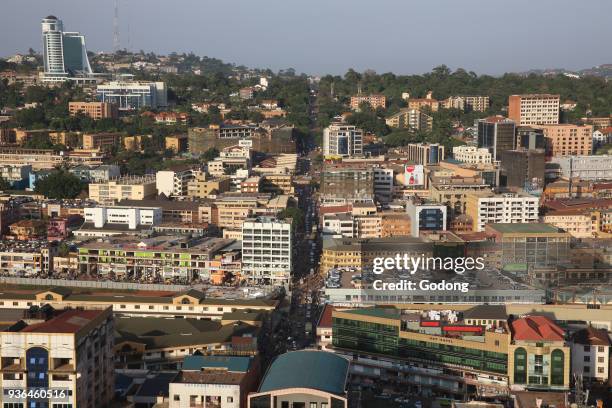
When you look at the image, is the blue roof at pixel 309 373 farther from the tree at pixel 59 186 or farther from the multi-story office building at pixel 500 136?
the multi-story office building at pixel 500 136

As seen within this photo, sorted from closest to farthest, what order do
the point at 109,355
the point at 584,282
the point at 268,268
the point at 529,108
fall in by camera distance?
1. the point at 109,355
2. the point at 584,282
3. the point at 268,268
4. the point at 529,108

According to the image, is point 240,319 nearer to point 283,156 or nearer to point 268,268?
point 268,268

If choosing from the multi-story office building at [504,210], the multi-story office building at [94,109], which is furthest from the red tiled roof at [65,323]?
the multi-story office building at [94,109]

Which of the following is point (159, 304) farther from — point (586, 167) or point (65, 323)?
point (586, 167)

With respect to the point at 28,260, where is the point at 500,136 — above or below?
above

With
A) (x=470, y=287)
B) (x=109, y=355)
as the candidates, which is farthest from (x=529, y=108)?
(x=109, y=355)

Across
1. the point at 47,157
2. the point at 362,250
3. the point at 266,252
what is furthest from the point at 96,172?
the point at 362,250

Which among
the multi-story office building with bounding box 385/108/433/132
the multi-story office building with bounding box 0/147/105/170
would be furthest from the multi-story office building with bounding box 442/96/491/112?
the multi-story office building with bounding box 0/147/105/170

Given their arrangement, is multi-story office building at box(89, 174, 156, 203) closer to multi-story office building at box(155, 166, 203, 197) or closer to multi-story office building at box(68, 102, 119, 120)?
multi-story office building at box(155, 166, 203, 197)
